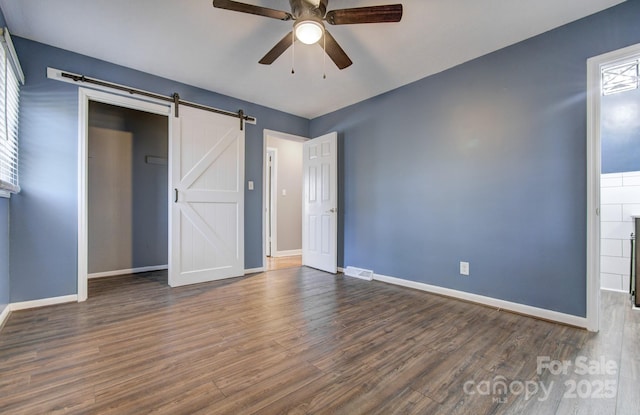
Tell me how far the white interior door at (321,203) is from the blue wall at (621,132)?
3.31 m

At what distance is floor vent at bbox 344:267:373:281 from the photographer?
3818 mm

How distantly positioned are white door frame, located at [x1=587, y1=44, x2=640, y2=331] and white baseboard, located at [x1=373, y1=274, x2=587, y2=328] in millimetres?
116

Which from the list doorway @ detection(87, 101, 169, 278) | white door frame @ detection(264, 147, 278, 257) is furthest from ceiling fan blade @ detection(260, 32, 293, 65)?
white door frame @ detection(264, 147, 278, 257)

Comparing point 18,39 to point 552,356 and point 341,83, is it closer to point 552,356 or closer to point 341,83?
point 341,83

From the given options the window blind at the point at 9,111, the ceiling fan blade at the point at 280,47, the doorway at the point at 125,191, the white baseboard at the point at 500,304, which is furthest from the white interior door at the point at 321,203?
the window blind at the point at 9,111

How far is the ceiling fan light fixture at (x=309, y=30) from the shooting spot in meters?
1.94

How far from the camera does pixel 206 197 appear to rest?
12.0 feet

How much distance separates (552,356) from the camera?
1789mm

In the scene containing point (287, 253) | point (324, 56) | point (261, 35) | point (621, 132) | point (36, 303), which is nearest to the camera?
point (261, 35)

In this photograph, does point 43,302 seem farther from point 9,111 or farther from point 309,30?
point 309,30

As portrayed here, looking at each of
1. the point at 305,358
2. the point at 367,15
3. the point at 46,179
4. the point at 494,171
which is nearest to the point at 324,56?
the point at 367,15

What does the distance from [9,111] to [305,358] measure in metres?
3.17

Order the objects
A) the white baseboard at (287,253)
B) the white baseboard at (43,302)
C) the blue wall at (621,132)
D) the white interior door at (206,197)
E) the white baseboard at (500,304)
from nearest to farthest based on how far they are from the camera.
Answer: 1. the white baseboard at (500,304)
2. the white baseboard at (43,302)
3. the blue wall at (621,132)
4. the white interior door at (206,197)
5. the white baseboard at (287,253)

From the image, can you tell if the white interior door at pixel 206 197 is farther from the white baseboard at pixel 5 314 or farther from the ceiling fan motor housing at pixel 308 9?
the ceiling fan motor housing at pixel 308 9
